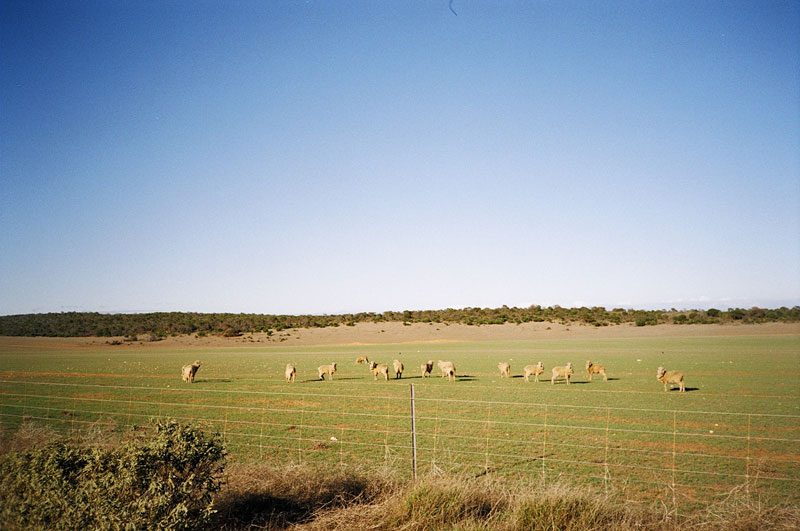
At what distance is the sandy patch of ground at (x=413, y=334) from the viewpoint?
71188 mm

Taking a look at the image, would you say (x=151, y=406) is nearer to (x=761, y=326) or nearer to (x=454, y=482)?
(x=454, y=482)

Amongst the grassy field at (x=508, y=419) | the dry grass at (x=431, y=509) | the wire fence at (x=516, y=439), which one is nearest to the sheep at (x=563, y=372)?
the grassy field at (x=508, y=419)

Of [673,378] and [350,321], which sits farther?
[350,321]

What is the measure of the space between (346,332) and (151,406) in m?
62.5

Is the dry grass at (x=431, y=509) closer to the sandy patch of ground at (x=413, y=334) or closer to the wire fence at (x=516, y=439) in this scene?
the wire fence at (x=516, y=439)

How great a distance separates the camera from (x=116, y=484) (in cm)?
548

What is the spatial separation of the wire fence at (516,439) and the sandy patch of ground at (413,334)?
51370 millimetres

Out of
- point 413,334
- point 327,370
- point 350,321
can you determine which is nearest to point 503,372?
point 327,370

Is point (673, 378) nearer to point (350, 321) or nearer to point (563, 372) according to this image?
point (563, 372)

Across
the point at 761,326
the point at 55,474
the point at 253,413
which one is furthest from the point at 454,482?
the point at 761,326

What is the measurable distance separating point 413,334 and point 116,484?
7369 cm

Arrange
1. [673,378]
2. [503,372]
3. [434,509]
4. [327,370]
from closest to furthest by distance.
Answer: [434,509], [673,378], [503,372], [327,370]

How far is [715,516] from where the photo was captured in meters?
6.44

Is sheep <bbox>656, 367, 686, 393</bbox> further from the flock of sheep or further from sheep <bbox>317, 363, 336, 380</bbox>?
sheep <bbox>317, 363, 336, 380</bbox>
